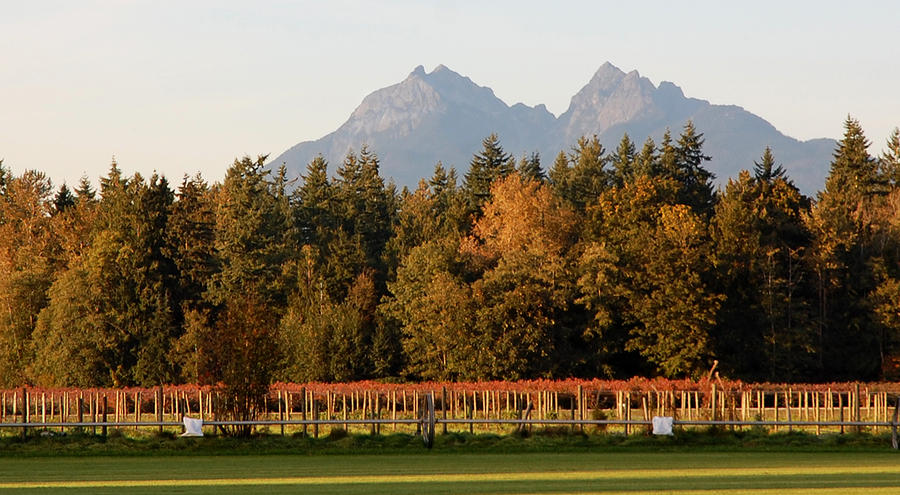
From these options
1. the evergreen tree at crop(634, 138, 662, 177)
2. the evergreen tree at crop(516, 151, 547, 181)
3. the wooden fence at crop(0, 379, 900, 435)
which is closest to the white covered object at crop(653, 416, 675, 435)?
the wooden fence at crop(0, 379, 900, 435)

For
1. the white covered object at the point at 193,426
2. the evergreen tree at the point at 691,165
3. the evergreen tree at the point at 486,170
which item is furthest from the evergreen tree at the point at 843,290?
the white covered object at the point at 193,426

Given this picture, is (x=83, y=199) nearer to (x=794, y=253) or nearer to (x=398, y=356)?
(x=398, y=356)

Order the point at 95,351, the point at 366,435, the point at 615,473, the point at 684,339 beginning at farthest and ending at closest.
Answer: the point at 95,351 → the point at 684,339 → the point at 366,435 → the point at 615,473

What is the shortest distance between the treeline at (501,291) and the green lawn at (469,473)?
37801mm

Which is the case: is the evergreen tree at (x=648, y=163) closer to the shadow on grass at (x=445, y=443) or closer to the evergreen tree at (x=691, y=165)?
the evergreen tree at (x=691, y=165)

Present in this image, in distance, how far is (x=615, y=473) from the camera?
76.1 feet

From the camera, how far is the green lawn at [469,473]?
20.0 metres

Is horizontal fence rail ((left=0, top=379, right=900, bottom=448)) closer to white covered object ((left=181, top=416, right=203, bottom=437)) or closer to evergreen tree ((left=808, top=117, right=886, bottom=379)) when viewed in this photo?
white covered object ((left=181, top=416, right=203, bottom=437))

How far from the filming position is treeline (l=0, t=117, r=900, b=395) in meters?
70.2

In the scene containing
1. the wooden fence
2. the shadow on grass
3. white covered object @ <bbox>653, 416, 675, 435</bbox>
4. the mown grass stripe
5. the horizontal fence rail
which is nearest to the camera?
the mown grass stripe

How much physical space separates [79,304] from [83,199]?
25.1 m

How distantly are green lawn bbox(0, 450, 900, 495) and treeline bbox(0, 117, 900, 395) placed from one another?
3780cm

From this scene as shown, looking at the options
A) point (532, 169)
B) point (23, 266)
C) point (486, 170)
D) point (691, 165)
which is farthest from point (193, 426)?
point (532, 169)

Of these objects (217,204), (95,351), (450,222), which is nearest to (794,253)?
(450,222)
